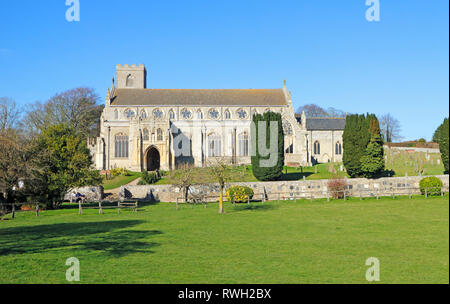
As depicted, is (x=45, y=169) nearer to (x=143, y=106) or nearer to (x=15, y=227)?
(x=15, y=227)

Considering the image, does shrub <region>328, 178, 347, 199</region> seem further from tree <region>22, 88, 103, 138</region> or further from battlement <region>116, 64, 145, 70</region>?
battlement <region>116, 64, 145, 70</region>

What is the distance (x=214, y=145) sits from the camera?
67438 mm

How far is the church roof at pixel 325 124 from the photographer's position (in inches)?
2805

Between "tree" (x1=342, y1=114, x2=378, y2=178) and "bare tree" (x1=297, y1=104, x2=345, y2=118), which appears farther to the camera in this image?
"bare tree" (x1=297, y1=104, x2=345, y2=118)

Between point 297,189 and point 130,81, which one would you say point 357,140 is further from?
point 130,81

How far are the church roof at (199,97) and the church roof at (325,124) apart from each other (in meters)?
6.45

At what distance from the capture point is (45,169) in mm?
31891

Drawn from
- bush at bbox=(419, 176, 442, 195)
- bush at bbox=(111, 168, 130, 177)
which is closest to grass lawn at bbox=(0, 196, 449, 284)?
bush at bbox=(419, 176, 442, 195)

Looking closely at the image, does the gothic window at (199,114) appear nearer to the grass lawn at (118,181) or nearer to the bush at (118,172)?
the grass lawn at (118,181)

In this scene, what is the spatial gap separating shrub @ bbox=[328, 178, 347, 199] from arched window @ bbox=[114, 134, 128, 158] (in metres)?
35.9

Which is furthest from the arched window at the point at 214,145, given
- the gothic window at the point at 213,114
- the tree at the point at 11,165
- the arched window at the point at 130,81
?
the tree at the point at 11,165

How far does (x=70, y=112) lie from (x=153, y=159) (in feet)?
51.9

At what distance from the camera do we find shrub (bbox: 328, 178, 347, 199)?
36938 millimetres

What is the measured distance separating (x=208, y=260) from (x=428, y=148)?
214 feet
